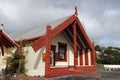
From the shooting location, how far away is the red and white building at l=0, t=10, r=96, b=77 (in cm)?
1470

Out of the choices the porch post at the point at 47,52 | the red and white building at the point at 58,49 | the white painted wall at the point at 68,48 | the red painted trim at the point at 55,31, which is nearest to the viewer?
the red painted trim at the point at 55,31

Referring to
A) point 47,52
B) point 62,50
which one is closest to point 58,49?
point 62,50

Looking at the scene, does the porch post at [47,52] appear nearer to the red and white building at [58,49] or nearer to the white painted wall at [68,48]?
the red and white building at [58,49]

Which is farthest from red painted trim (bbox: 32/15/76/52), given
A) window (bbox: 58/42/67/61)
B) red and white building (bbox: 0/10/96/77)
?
window (bbox: 58/42/67/61)

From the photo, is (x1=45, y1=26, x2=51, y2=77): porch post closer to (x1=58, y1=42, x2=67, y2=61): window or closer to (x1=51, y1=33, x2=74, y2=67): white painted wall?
(x1=51, y1=33, x2=74, y2=67): white painted wall

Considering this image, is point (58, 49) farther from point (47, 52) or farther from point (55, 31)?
point (47, 52)

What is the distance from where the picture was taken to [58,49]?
18344 millimetres

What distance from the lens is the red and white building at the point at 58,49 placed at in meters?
14.7

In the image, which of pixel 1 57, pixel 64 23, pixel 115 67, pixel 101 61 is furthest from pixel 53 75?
pixel 101 61

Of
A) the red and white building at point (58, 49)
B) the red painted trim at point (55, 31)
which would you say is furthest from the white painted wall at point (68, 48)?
the red painted trim at point (55, 31)

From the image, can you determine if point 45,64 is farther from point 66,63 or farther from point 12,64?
point 66,63

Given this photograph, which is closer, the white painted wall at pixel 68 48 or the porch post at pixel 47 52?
the porch post at pixel 47 52

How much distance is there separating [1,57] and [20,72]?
3.03 m

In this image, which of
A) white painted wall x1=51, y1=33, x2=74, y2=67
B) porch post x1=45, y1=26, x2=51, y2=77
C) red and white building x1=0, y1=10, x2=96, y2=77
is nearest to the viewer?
porch post x1=45, y1=26, x2=51, y2=77
